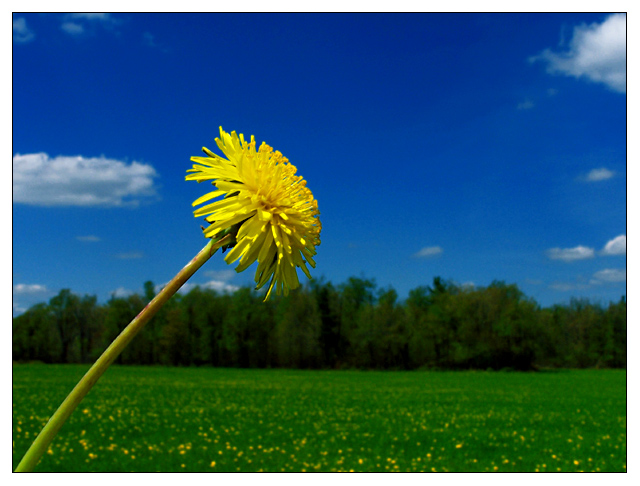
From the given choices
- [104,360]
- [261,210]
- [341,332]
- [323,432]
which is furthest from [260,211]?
[341,332]

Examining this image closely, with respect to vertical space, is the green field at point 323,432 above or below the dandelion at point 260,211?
below

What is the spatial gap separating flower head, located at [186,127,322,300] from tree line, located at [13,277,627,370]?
39505 millimetres

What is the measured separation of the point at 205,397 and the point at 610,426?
1265cm

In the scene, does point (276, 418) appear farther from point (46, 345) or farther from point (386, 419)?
point (46, 345)

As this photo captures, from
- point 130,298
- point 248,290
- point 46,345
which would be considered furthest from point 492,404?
point 46,345

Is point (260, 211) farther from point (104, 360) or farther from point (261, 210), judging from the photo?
point (104, 360)

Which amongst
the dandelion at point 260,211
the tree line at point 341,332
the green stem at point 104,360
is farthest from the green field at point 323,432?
the tree line at point 341,332

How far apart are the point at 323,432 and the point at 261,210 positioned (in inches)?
414

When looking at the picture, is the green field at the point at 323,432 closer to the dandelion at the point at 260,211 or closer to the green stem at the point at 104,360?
the dandelion at the point at 260,211

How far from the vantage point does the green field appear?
813cm

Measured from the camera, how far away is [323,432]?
1072cm

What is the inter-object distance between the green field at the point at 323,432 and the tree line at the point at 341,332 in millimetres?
21950

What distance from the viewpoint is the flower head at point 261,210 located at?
1.05 meters

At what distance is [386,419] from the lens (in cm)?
1274
